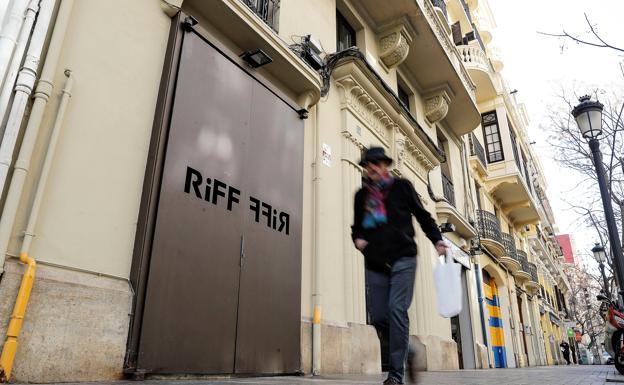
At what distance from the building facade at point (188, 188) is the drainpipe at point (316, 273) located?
2 centimetres

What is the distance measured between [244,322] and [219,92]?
8.65 feet

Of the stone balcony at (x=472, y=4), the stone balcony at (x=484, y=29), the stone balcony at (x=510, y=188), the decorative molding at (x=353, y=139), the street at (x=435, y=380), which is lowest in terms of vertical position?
the street at (x=435, y=380)

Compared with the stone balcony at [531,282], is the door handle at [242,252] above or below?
below

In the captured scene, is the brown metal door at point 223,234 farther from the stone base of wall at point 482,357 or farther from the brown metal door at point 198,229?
the stone base of wall at point 482,357

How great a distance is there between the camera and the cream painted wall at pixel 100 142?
3420 mm

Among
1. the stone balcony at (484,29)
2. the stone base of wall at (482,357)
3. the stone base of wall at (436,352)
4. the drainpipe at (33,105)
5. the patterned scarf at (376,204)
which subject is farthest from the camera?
the stone balcony at (484,29)

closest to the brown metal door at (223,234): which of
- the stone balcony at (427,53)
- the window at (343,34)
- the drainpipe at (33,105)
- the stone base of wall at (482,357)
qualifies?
the drainpipe at (33,105)

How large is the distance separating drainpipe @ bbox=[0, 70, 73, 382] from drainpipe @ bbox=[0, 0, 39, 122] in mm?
343

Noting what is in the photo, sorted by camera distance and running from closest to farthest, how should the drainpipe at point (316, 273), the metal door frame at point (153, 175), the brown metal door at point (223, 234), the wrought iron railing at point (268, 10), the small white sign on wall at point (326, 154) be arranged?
the metal door frame at point (153, 175) → the brown metal door at point (223, 234) → the drainpipe at point (316, 273) → the wrought iron railing at point (268, 10) → the small white sign on wall at point (326, 154)

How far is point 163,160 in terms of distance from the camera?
430 cm

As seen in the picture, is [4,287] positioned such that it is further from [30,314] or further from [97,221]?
[97,221]

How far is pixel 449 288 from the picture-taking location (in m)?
3.21

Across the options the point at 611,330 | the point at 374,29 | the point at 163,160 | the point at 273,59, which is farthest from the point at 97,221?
the point at 374,29

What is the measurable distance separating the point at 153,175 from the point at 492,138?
20.3 metres
